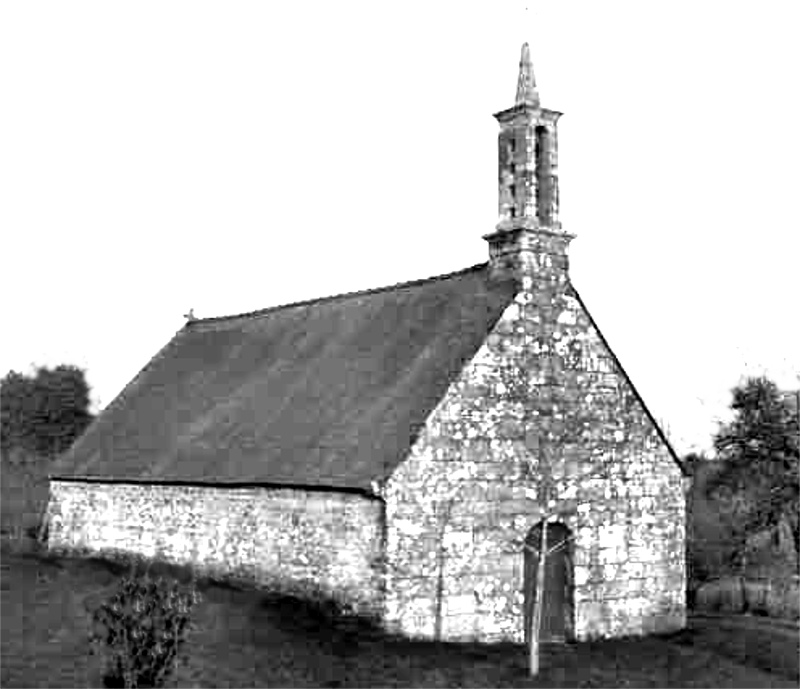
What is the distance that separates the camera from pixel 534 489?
2353 cm

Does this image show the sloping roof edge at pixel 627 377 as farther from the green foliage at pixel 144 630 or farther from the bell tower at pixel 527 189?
the green foliage at pixel 144 630

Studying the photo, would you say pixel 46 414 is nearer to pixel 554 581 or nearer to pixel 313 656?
pixel 554 581

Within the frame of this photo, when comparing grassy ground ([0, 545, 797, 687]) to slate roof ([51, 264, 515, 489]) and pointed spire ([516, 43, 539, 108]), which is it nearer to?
slate roof ([51, 264, 515, 489])

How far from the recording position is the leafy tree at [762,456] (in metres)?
26.3

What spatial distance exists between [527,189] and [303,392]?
7415mm

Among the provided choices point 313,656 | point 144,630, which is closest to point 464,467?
point 313,656

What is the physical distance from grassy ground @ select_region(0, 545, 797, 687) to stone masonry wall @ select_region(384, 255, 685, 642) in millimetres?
792

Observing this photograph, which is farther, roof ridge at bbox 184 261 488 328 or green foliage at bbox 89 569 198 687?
roof ridge at bbox 184 261 488 328

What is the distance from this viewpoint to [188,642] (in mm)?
20031

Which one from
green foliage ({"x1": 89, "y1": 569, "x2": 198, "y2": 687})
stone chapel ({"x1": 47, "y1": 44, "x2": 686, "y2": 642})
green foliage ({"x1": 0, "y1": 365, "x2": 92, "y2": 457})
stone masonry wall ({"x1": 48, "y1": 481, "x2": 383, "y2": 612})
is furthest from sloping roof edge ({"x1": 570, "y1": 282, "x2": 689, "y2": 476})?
green foliage ({"x1": 0, "y1": 365, "x2": 92, "y2": 457})

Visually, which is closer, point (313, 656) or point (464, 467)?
point (313, 656)

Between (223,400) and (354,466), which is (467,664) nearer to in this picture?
(354,466)

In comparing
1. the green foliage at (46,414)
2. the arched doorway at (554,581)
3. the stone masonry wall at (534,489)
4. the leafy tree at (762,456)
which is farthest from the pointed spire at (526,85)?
the green foliage at (46,414)

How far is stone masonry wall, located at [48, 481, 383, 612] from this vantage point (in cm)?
2184
